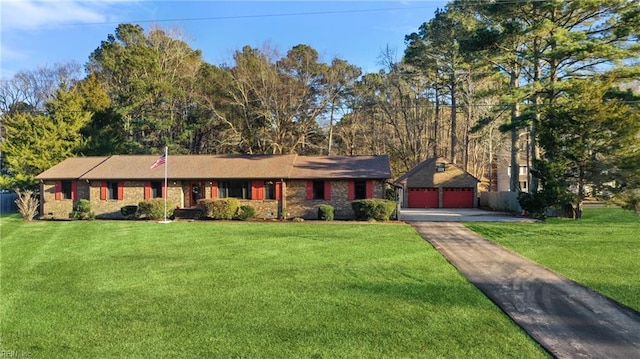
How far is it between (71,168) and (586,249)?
29.9 meters

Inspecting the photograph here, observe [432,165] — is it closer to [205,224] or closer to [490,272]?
[205,224]

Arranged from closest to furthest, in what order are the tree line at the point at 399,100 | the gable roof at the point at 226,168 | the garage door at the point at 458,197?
the tree line at the point at 399,100
the gable roof at the point at 226,168
the garage door at the point at 458,197

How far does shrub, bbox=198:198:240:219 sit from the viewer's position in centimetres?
2328

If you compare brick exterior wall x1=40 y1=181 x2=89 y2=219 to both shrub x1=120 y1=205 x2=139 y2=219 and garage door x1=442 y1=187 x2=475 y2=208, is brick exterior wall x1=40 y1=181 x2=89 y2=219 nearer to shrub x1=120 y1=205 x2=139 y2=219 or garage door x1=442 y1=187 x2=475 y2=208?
shrub x1=120 y1=205 x2=139 y2=219

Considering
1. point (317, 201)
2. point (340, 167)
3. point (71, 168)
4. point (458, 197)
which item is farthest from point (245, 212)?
point (458, 197)

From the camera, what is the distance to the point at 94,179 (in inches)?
1008

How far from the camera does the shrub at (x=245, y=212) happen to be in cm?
2325

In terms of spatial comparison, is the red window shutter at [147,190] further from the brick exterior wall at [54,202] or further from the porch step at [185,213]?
the brick exterior wall at [54,202]

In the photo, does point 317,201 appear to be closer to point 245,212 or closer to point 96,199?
point 245,212

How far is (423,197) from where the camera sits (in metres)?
35.3

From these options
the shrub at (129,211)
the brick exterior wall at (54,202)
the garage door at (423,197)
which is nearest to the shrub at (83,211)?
the brick exterior wall at (54,202)

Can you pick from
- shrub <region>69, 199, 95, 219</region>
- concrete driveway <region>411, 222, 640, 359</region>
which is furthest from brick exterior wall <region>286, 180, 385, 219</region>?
shrub <region>69, 199, 95, 219</region>

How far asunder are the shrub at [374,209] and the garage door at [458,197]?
14197 millimetres

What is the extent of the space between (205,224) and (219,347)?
53.4ft
